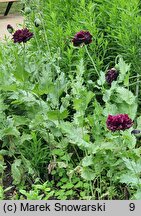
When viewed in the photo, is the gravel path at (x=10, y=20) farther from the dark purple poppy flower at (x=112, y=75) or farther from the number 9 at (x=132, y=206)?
the number 9 at (x=132, y=206)

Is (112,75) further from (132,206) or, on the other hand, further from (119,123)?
(132,206)

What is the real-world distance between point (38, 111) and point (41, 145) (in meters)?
0.21

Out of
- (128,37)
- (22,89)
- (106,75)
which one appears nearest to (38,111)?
(22,89)

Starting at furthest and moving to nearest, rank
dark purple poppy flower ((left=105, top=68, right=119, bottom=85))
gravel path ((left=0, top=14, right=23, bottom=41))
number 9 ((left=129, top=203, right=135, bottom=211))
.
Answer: gravel path ((left=0, top=14, right=23, bottom=41)) < dark purple poppy flower ((left=105, top=68, right=119, bottom=85)) < number 9 ((left=129, top=203, right=135, bottom=211))

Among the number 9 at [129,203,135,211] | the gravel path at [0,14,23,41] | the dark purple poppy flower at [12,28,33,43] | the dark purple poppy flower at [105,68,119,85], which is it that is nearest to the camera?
the number 9 at [129,203,135,211]

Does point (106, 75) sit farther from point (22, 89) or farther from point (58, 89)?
point (22, 89)

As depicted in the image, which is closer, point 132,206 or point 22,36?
point 132,206

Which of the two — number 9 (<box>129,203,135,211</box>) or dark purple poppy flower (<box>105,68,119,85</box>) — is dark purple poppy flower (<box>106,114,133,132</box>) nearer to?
number 9 (<box>129,203,135,211</box>)

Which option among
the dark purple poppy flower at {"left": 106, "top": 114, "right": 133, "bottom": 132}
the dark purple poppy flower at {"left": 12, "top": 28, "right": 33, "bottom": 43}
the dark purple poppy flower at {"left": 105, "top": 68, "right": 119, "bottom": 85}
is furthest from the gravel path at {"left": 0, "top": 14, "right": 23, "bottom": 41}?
the dark purple poppy flower at {"left": 106, "top": 114, "right": 133, "bottom": 132}

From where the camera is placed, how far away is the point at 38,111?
333 centimetres

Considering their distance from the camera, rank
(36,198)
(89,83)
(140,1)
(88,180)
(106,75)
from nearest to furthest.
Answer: (36,198), (88,180), (106,75), (89,83), (140,1)

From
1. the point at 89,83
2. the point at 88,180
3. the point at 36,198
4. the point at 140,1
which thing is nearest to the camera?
the point at 36,198

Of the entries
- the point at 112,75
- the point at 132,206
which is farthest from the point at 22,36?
the point at 132,206

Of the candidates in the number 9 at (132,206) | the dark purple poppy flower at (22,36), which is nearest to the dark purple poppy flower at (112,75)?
the dark purple poppy flower at (22,36)
